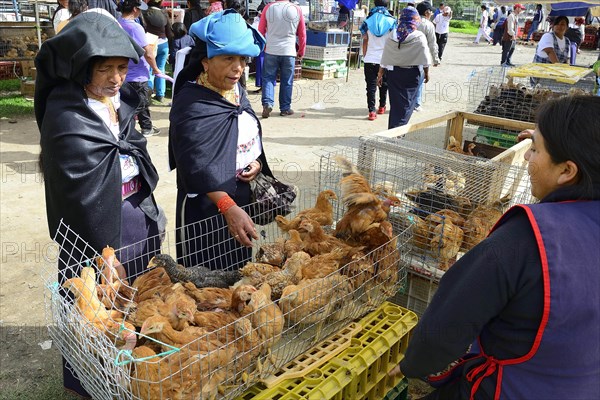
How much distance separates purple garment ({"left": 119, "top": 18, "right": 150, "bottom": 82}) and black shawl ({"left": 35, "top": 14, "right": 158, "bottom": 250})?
446 centimetres

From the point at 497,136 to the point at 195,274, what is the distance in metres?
4.33

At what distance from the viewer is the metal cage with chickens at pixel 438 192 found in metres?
3.08

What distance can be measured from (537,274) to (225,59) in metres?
2.02

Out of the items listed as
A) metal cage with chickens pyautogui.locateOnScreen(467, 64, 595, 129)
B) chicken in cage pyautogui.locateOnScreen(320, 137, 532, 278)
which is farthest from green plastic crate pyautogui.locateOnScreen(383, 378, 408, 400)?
metal cage with chickens pyautogui.locateOnScreen(467, 64, 595, 129)

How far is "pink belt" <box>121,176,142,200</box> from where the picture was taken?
2.77m

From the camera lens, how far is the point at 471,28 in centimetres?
3819

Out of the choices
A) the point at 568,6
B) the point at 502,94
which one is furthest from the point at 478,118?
the point at 568,6

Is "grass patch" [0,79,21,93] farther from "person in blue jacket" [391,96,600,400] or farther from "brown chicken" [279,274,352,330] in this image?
"person in blue jacket" [391,96,600,400]

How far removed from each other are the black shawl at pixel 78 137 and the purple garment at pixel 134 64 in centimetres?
446

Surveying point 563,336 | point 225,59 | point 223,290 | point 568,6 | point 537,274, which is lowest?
point 223,290

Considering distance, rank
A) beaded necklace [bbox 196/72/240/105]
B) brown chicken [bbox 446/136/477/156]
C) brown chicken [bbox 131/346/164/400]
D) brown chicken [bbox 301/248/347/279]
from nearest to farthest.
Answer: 1. brown chicken [bbox 131/346/164/400]
2. brown chicken [bbox 301/248/347/279]
3. beaded necklace [bbox 196/72/240/105]
4. brown chicken [bbox 446/136/477/156]

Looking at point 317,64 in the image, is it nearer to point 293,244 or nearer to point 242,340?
point 293,244

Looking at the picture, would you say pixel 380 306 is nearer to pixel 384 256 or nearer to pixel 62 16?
pixel 384 256

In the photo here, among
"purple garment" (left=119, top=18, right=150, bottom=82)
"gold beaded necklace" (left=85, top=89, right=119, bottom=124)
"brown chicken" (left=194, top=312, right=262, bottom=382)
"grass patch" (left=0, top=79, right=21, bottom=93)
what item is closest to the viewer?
"brown chicken" (left=194, top=312, right=262, bottom=382)
